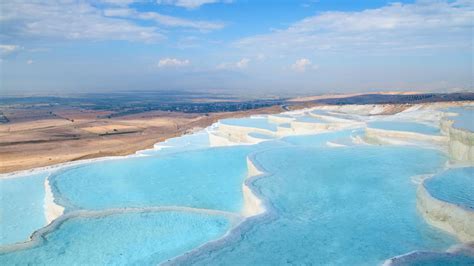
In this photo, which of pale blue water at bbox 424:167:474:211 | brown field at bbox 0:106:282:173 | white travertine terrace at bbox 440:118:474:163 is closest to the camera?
pale blue water at bbox 424:167:474:211

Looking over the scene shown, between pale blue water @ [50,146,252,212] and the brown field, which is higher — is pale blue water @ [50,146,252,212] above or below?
above

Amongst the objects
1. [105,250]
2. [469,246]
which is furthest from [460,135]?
[105,250]

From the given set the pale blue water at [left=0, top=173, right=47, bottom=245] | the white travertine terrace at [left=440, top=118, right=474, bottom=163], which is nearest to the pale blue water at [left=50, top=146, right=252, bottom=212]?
the pale blue water at [left=0, top=173, right=47, bottom=245]

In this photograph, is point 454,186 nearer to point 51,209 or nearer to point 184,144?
point 51,209

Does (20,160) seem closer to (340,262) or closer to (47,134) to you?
(47,134)

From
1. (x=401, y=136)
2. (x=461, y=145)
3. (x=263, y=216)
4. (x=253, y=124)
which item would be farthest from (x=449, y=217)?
(x=253, y=124)

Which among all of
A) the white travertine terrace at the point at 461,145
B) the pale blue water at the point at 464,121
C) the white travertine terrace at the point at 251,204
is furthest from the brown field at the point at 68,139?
the white travertine terrace at the point at 461,145

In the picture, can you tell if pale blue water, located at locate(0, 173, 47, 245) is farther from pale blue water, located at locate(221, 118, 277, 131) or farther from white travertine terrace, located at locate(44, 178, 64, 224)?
pale blue water, located at locate(221, 118, 277, 131)
